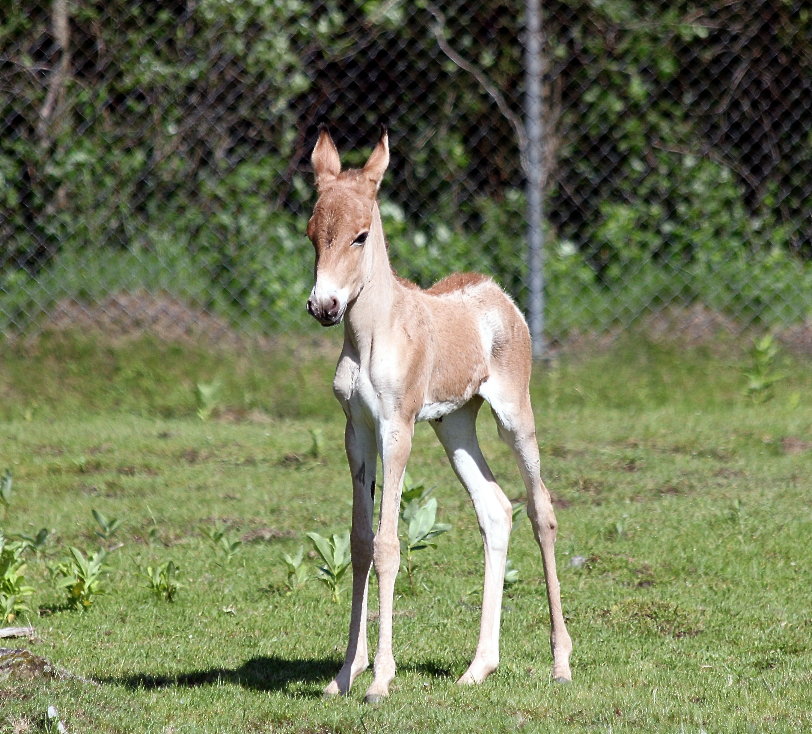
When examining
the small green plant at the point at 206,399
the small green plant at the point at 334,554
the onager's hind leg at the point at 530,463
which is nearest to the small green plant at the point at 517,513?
the onager's hind leg at the point at 530,463

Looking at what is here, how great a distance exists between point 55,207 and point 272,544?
431cm

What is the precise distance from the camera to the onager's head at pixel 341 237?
4074mm

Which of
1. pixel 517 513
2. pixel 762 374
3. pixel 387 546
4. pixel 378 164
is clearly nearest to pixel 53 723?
pixel 387 546

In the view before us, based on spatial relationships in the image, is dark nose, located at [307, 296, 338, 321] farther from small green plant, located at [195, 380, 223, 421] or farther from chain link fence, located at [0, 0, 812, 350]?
chain link fence, located at [0, 0, 812, 350]

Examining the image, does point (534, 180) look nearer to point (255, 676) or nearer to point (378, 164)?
point (378, 164)

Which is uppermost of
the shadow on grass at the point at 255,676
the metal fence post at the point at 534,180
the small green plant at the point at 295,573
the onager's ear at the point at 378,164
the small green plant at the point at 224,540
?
the metal fence post at the point at 534,180

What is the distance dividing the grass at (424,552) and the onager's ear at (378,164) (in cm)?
177

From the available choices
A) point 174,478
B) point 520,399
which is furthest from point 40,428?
point 520,399

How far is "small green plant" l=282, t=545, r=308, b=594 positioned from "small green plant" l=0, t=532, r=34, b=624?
3.75 ft

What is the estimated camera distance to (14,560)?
5508 millimetres

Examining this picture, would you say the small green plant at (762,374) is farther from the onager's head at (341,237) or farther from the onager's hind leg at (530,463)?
the onager's head at (341,237)

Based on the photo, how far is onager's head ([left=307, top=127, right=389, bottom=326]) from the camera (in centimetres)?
407

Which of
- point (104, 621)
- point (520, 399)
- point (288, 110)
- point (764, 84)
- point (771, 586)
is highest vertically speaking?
point (764, 84)

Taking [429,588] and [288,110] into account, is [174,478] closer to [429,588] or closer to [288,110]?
[429,588]
